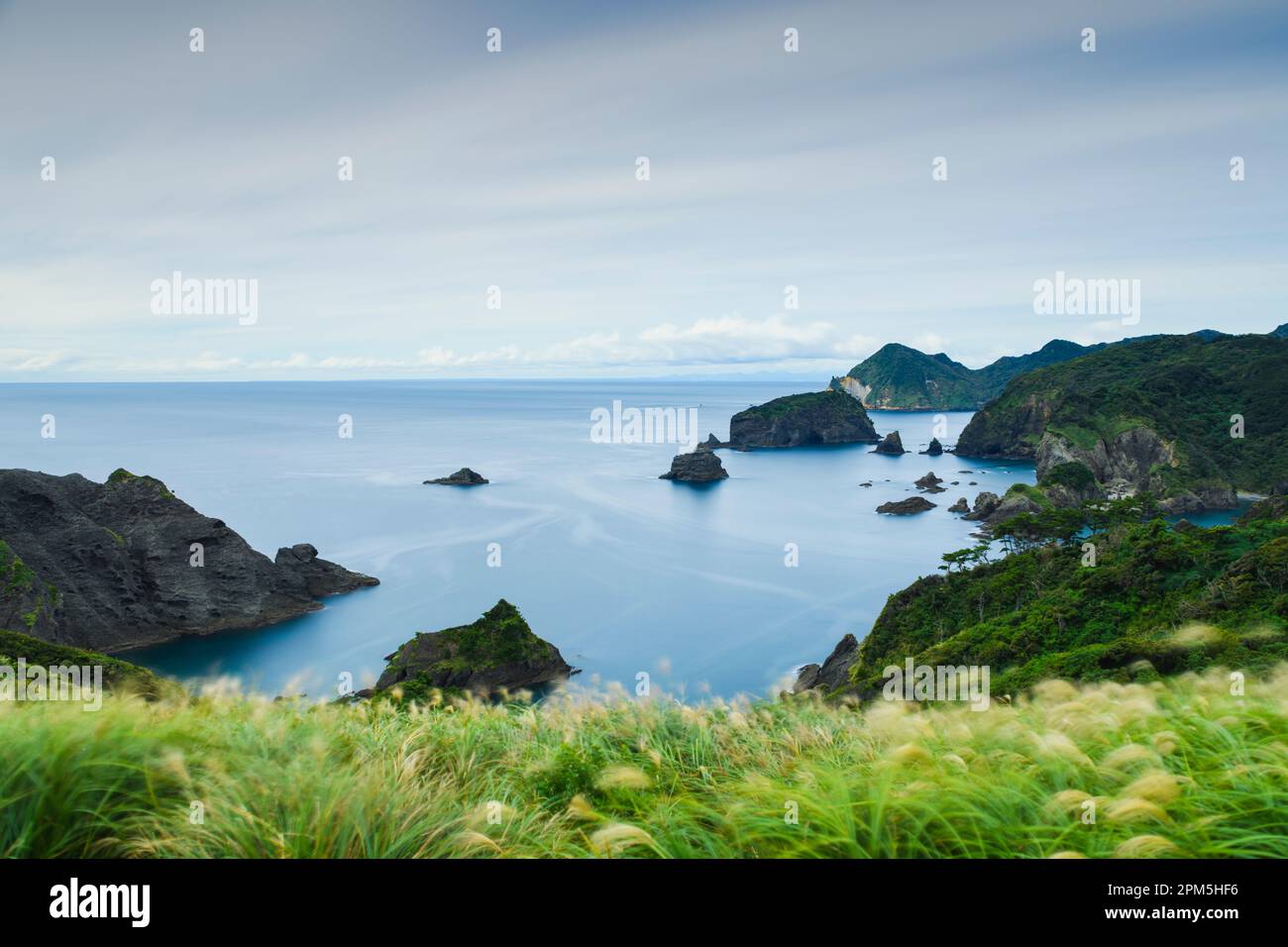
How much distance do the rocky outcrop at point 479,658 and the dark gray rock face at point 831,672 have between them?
15.0 meters

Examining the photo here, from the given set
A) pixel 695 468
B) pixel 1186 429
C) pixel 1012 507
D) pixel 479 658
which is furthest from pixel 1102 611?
pixel 1186 429

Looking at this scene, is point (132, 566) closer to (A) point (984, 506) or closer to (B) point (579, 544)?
(B) point (579, 544)

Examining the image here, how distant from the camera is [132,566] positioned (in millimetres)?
57438

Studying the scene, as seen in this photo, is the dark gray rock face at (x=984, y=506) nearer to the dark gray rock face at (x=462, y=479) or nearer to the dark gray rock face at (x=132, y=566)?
the dark gray rock face at (x=462, y=479)

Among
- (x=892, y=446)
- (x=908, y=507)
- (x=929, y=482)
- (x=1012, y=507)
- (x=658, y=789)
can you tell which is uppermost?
→ (x=892, y=446)

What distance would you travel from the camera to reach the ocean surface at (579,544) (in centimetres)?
5669

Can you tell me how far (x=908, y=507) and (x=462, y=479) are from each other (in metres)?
69.4

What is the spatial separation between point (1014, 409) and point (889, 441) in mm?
25960

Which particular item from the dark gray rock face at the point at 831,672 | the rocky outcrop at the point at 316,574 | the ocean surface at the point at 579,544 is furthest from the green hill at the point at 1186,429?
the rocky outcrop at the point at 316,574

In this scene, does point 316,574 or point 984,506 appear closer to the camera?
point 316,574

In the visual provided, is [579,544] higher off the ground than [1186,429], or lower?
lower
